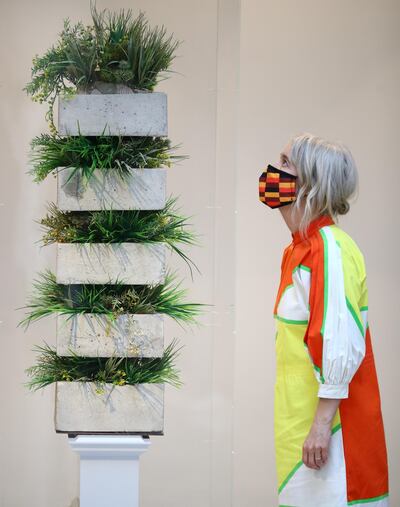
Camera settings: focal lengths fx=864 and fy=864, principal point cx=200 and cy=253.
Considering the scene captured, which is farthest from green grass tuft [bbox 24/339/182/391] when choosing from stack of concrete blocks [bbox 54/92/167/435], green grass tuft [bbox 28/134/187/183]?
green grass tuft [bbox 28/134/187/183]

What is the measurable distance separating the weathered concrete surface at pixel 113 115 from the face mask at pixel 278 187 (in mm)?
349

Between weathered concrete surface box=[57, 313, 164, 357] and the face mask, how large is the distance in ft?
1.55

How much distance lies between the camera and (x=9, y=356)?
2.93 metres

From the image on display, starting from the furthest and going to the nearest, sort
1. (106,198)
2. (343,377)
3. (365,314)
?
(106,198), (365,314), (343,377)

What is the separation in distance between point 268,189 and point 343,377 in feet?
1.84

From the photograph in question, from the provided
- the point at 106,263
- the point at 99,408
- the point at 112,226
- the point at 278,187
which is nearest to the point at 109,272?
the point at 106,263

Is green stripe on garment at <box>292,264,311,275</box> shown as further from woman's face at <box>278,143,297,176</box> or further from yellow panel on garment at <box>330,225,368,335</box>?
woman's face at <box>278,143,297,176</box>

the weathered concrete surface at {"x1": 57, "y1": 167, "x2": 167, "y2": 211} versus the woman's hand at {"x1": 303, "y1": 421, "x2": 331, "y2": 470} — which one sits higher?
the weathered concrete surface at {"x1": 57, "y1": 167, "x2": 167, "y2": 211}

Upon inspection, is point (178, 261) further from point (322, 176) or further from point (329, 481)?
point (329, 481)

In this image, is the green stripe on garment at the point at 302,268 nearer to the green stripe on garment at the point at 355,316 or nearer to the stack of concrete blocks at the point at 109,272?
the green stripe on garment at the point at 355,316

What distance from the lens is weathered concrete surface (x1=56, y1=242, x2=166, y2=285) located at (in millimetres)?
2459

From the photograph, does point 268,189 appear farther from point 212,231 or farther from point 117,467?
point 117,467

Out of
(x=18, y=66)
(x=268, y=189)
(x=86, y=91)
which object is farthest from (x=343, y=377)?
(x=18, y=66)

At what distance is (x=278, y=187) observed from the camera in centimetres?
234
